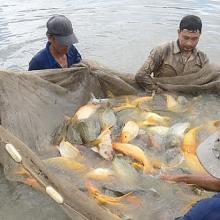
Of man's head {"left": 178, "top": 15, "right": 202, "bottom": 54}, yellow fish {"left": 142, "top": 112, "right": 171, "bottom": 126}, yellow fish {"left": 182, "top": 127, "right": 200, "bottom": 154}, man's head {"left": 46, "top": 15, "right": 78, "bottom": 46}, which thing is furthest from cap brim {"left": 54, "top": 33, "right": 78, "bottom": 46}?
yellow fish {"left": 182, "top": 127, "right": 200, "bottom": 154}

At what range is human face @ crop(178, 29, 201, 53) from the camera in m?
4.98

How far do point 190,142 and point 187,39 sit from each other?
1779 millimetres

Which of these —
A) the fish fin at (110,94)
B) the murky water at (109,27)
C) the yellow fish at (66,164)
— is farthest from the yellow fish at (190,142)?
the murky water at (109,27)

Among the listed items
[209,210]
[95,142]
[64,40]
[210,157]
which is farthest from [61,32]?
[209,210]

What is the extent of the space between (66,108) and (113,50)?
181 inches

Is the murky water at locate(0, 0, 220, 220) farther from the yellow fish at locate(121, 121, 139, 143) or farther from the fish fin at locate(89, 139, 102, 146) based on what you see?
the fish fin at locate(89, 139, 102, 146)

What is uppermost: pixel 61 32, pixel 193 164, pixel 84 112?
pixel 61 32

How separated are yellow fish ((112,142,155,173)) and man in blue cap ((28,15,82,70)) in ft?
4.92

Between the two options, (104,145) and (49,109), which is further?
(49,109)

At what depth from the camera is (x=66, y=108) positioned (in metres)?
4.75

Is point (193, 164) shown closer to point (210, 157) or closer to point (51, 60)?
point (210, 157)

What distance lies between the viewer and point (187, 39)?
507 cm

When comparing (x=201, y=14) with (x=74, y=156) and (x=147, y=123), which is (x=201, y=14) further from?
(x=74, y=156)

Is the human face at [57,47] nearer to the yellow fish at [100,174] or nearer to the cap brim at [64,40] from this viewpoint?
the cap brim at [64,40]
